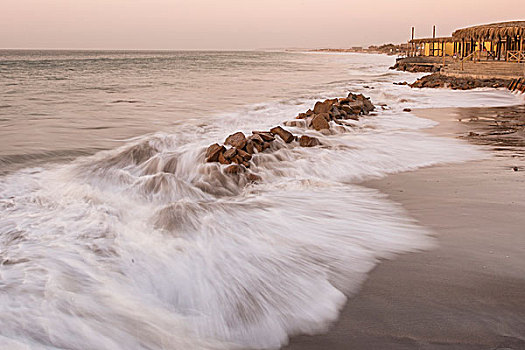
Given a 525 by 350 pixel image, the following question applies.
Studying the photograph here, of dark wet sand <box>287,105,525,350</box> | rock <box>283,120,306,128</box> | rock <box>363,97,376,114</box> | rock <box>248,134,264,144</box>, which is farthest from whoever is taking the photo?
rock <box>363,97,376,114</box>

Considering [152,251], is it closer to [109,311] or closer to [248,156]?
[109,311]

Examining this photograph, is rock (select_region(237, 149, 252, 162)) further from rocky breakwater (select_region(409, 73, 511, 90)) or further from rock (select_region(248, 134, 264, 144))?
rocky breakwater (select_region(409, 73, 511, 90))

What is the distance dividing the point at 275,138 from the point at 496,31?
2085 centimetres

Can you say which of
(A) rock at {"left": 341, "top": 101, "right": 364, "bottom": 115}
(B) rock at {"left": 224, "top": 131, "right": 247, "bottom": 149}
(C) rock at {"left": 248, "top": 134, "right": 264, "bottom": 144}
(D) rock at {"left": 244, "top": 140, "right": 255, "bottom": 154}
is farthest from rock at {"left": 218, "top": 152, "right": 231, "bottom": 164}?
(A) rock at {"left": 341, "top": 101, "right": 364, "bottom": 115}

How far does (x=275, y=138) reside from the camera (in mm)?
8281

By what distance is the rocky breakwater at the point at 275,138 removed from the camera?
262 inches

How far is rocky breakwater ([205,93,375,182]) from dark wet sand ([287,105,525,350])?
7.79 feet

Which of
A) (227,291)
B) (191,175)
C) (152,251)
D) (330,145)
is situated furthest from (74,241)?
(330,145)

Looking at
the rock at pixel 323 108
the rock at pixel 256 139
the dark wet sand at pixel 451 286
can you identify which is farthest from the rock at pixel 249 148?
the rock at pixel 323 108

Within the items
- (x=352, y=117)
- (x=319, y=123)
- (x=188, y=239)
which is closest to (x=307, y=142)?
(x=319, y=123)

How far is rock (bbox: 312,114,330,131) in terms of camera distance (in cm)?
1030

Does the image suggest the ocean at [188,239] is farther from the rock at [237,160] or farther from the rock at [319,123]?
the rock at [319,123]

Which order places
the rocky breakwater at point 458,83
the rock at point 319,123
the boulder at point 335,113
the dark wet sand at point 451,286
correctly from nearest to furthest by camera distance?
the dark wet sand at point 451,286 → the rock at point 319,123 → the boulder at point 335,113 → the rocky breakwater at point 458,83

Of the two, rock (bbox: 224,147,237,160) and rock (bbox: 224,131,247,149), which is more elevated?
rock (bbox: 224,131,247,149)
